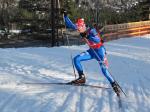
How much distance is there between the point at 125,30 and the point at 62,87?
22238 millimetres

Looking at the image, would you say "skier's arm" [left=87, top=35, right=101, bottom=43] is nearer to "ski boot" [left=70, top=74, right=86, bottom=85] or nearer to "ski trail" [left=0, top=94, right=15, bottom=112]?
"ski boot" [left=70, top=74, right=86, bottom=85]

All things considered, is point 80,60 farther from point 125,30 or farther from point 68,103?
point 125,30

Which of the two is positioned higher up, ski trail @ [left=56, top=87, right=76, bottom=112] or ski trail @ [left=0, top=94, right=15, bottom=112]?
ski trail @ [left=0, top=94, right=15, bottom=112]

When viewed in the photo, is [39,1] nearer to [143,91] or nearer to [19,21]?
[19,21]

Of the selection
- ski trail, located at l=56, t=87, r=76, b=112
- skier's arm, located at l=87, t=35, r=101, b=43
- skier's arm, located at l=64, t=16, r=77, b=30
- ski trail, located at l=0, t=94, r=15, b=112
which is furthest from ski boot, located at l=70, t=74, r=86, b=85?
ski trail, located at l=0, t=94, r=15, b=112

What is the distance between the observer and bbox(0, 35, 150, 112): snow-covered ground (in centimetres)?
901

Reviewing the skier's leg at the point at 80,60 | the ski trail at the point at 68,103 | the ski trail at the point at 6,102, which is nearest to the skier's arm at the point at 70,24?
the skier's leg at the point at 80,60

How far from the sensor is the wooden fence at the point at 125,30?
30500 millimetres

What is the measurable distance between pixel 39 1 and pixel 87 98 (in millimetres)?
41663

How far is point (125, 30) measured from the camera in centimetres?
3281

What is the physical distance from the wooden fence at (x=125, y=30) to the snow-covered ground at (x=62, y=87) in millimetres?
11863

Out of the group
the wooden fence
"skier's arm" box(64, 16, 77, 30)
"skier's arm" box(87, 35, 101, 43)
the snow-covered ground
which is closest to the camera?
the snow-covered ground

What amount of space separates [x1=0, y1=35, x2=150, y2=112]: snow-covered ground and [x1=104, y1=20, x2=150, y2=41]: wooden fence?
1186 centimetres

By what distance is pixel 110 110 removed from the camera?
8758 mm
